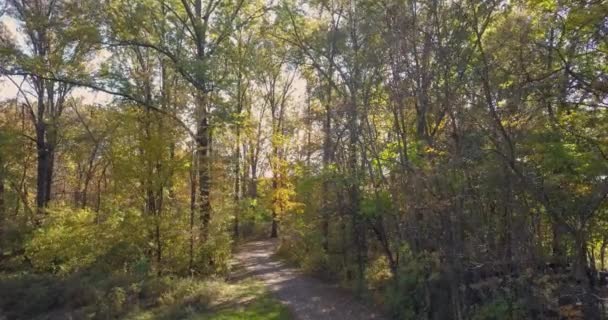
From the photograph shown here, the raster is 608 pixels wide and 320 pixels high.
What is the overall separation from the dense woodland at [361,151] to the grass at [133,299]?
6.0 inches

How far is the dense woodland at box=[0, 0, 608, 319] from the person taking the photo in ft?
21.9

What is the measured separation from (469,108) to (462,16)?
1.85 meters

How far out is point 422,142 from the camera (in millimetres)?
8719

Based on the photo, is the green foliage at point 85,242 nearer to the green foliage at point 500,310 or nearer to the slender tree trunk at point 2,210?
the slender tree trunk at point 2,210

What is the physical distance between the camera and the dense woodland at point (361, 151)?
21.9 feet

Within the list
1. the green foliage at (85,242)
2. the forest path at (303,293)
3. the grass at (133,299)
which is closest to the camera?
the forest path at (303,293)

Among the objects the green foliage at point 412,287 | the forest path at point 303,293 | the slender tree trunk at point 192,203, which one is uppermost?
the slender tree trunk at point 192,203

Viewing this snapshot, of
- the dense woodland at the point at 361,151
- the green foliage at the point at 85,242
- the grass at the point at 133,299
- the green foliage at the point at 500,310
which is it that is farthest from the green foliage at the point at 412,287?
the green foliage at the point at 85,242

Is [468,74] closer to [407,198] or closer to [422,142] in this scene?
[422,142]

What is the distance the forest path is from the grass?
0.42 meters

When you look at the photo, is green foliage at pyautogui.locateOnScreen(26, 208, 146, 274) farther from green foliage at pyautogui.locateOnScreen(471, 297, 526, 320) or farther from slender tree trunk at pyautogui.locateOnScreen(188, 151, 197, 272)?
green foliage at pyautogui.locateOnScreen(471, 297, 526, 320)

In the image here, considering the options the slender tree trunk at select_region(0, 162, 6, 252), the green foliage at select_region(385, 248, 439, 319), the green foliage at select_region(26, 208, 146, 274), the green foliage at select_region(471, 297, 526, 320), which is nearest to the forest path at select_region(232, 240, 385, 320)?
the green foliage at select_region(385, 248, 439, 319)

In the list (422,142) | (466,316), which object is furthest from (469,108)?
(466,316)

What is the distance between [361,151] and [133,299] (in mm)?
7331
